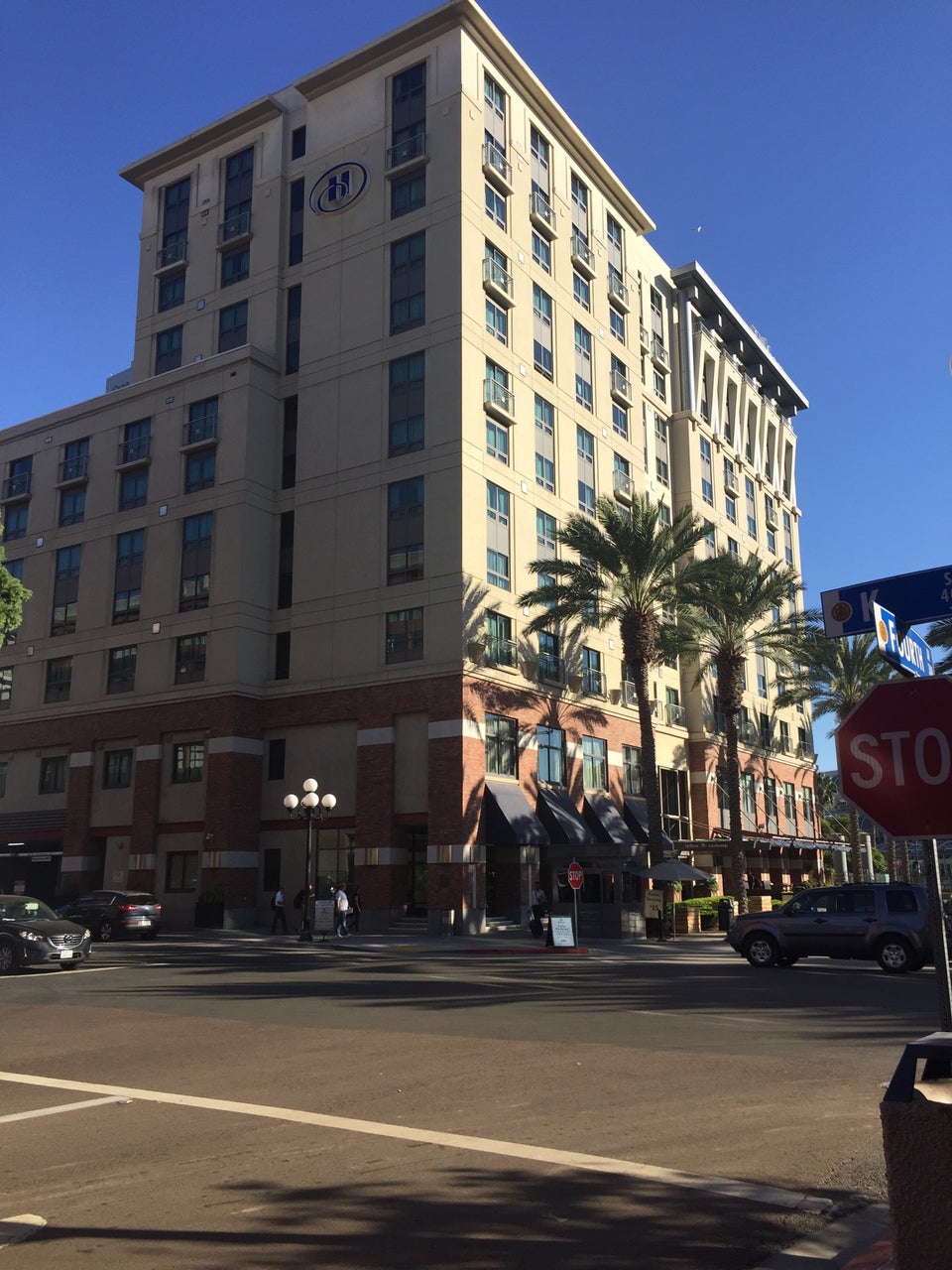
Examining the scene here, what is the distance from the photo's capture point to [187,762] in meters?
41.2

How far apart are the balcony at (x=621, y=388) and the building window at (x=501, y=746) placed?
19.6m

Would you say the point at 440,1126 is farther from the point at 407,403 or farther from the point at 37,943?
the point at 407,403

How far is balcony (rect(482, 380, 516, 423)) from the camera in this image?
39.8 m

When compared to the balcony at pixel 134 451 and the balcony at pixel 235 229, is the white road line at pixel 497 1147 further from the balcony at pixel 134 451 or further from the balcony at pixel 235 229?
the balcony at pixel 235 229

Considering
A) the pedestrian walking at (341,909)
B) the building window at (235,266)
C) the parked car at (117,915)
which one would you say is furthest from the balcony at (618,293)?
the parked car at (117,915)

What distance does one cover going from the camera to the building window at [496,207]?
42094mm

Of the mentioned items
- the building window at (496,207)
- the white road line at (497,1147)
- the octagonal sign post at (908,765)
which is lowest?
the white road line at (497,1147)

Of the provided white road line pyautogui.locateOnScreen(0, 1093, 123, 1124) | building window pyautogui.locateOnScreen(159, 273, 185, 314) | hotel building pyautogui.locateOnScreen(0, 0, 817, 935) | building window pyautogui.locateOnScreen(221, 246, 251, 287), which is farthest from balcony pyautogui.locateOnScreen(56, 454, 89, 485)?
white road line pyautogui.locateOnScreen(0, 1093, 123, 1124)

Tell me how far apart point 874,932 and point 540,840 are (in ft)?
55.4

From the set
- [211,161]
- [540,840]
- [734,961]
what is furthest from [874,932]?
[211,161]

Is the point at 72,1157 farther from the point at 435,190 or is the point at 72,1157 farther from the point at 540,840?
the point at 435,190

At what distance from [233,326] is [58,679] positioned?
57.2 feet

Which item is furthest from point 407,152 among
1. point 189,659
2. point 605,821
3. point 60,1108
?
point 60,1108

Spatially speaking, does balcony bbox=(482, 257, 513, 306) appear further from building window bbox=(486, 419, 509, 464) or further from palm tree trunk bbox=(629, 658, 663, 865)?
palm tree trunk bbox=(629, 658, 663, 865)
